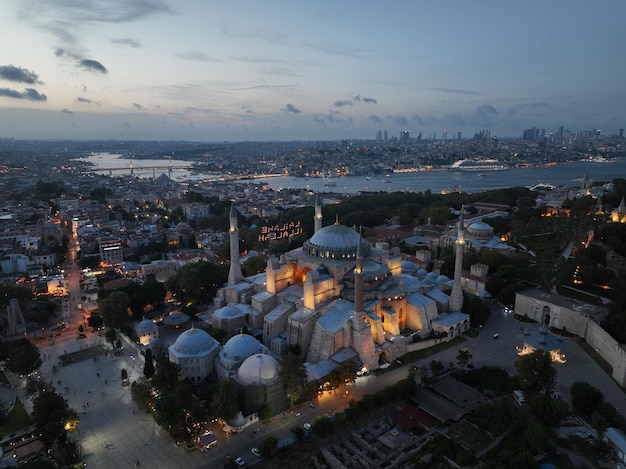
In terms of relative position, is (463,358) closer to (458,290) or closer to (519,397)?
(519,397)

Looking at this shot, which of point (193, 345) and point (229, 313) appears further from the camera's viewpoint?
point (229, 313)

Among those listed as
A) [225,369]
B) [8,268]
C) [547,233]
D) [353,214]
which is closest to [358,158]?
[353,214]

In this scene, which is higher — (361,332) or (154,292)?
(361,332)

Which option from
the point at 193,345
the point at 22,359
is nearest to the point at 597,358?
the point at 193,345

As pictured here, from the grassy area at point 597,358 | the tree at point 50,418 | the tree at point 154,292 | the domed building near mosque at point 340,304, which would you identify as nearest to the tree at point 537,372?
the grassy area at point 597,358

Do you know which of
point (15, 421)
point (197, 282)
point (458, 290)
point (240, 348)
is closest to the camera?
point (15, 421)

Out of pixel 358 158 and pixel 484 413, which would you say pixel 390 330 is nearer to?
pixel 484 413
